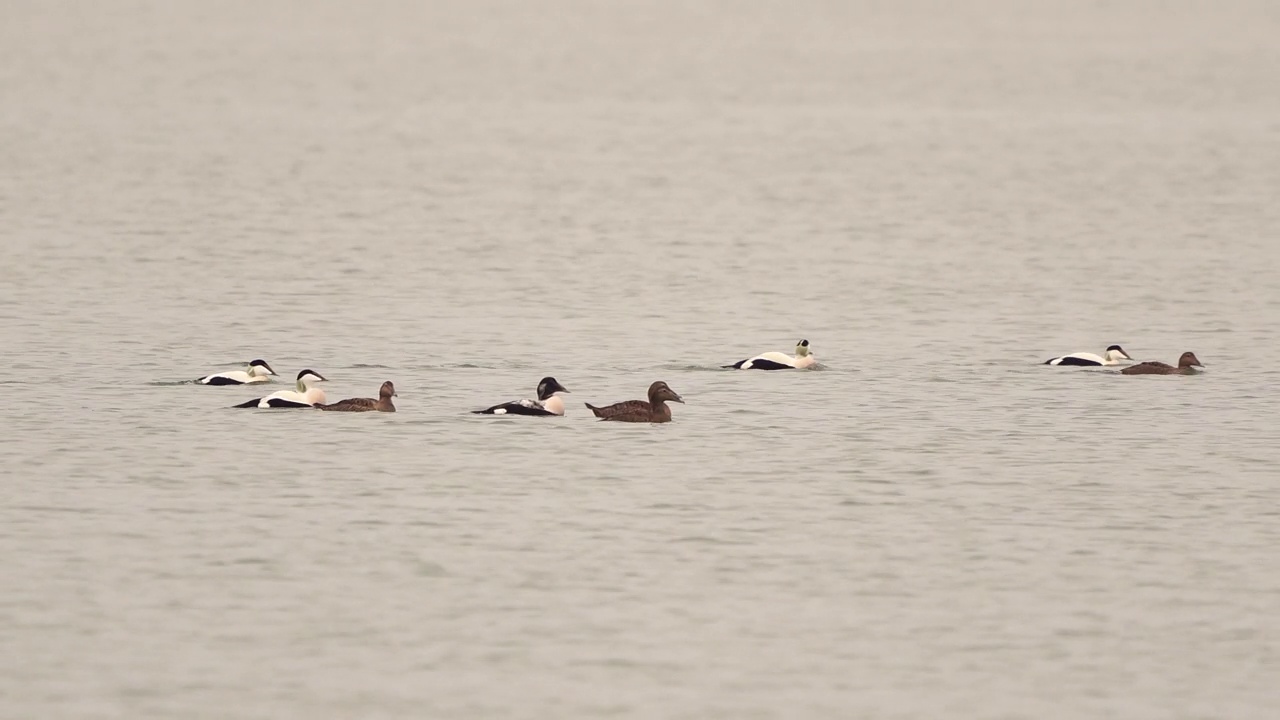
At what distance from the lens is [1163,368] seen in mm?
24719

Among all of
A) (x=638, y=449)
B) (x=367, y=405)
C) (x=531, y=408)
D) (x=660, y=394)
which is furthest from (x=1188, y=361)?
(x=367, y=405)

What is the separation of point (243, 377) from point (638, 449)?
199 inches

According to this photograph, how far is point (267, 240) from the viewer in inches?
1656

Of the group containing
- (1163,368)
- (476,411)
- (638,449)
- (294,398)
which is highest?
(1163,368)

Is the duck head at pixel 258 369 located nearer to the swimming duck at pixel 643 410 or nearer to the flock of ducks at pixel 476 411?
the flock of ducks at pixel 476 411

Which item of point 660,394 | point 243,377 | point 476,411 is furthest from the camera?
point 243,377

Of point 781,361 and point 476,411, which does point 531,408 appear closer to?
point 476,411

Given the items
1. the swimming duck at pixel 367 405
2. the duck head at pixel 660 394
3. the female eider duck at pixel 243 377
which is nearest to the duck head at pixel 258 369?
the female eider duck at pixel 243 377

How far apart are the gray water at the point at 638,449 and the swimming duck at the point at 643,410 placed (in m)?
0.16

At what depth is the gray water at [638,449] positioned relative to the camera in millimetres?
13477

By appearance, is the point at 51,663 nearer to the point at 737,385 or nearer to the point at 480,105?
the point at 737,385

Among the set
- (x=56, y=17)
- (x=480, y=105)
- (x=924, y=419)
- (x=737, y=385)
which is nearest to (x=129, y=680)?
(x=924, y=419)

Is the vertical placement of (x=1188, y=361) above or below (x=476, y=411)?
above

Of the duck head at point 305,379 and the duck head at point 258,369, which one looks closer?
the duck head at point 305,379
